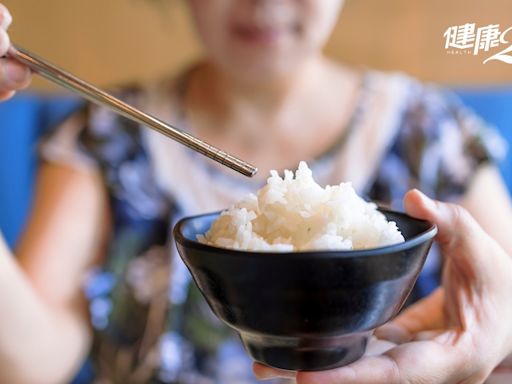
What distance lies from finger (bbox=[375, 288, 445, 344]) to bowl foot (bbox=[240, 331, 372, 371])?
0.41 feet

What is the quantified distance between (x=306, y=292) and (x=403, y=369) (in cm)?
15

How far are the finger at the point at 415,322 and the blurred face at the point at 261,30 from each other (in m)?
0.50

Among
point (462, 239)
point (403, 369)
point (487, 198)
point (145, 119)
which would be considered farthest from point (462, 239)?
point (487, 198)

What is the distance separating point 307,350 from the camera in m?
0.46

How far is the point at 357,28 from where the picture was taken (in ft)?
5.08

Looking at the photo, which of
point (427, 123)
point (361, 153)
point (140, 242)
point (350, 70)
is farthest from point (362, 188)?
point (140, 242)

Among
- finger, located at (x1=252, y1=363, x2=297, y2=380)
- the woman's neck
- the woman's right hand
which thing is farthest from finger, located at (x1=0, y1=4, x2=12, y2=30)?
the woman's neck

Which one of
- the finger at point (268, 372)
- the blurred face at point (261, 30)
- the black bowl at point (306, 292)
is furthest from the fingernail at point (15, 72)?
the blurred face at point (261, 30)

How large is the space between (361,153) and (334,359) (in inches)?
26.7

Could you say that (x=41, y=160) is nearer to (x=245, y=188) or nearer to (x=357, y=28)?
(x=245, y=188)

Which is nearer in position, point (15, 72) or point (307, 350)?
point (307, 350)

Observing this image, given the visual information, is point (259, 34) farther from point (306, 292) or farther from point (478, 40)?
point (306, 292)

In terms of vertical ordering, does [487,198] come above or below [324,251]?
below

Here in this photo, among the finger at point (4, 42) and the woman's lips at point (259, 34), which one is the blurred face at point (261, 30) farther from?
the finger at point (4, 42)
